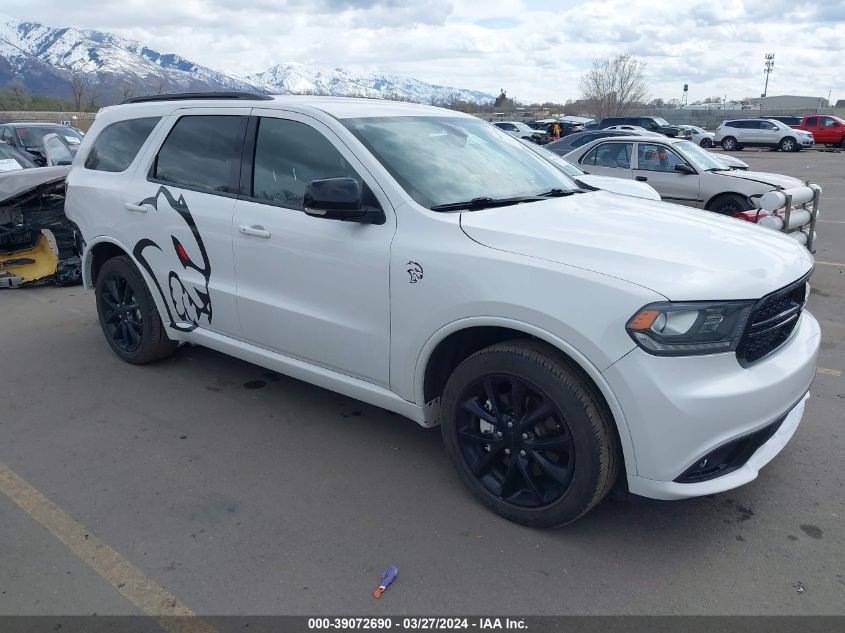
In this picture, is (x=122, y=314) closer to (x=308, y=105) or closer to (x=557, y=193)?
(x=308, y=105)

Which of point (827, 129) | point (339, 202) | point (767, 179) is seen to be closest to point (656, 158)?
point (767, 179)

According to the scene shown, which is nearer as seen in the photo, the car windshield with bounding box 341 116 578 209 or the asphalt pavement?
the asphalt pavement

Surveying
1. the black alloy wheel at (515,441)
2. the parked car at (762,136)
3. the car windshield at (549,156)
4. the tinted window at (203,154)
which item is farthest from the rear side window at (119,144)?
the parked car at (762,136)

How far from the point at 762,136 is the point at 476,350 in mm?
36463

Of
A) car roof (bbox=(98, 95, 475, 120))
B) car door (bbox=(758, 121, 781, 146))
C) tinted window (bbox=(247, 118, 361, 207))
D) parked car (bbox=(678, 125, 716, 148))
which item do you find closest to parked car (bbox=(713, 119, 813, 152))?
car door (bbox=(758, 121, 781, 146))

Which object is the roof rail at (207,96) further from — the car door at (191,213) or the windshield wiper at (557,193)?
the windshield wiper at (557,193)

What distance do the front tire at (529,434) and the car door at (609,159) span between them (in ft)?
28.5

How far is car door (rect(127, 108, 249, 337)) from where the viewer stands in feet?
13.5

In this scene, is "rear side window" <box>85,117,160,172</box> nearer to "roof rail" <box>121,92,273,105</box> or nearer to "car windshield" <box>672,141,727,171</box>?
"roof rail" <box>121,92,273,105</box>

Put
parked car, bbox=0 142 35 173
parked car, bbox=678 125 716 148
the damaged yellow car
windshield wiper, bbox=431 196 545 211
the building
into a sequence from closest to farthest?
windshield wiper, bbox=431 196 545 211
the damaged yellow car
parked car, bbox=0 142 35 173
parked car, bbox=678 125 716 148
the building

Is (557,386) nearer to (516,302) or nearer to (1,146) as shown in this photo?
(516,302)

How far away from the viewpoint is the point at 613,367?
103 inches

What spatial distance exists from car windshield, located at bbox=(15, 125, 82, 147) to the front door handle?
38.4 feet

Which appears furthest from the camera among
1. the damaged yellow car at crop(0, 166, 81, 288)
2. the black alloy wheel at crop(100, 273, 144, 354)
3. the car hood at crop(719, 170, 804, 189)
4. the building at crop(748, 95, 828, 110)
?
the building at crop(748, 95, 828, 110)
